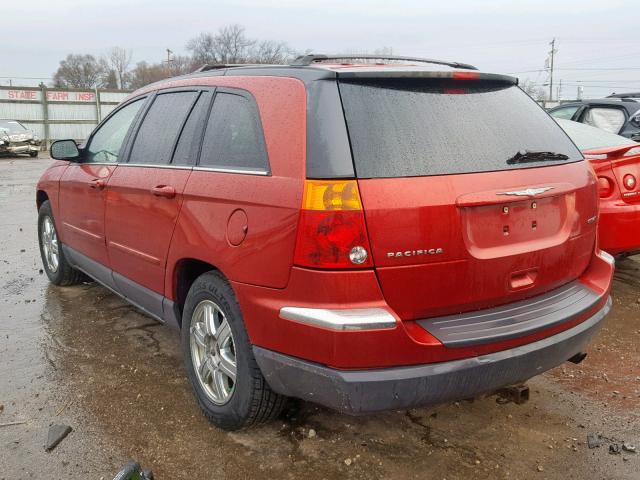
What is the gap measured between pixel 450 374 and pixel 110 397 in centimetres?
203

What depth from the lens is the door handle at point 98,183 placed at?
12.6 ft

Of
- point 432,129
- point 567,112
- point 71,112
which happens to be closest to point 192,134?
point 432,129

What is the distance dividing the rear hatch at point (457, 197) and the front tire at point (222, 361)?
2.65 ft

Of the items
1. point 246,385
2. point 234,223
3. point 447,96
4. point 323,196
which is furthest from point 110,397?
point 447,96

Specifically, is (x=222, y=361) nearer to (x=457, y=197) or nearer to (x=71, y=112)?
(x=457, y=197)

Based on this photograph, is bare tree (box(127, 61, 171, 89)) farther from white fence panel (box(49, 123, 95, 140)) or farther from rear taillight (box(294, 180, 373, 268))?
rear taillight (box(294, 180, 373, 268))

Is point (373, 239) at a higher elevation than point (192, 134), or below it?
below

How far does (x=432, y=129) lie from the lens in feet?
7.84

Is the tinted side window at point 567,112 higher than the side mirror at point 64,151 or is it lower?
higher

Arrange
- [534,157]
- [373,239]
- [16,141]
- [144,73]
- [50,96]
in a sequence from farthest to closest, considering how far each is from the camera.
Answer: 1. [144,73]
2. [50,96]
3. [16,141]
4. [534,157]
5. [373,239]

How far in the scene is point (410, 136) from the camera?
2320mm

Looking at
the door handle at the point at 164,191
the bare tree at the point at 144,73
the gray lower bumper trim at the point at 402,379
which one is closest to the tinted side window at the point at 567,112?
the gray lower bumper trim at the point at 402,379

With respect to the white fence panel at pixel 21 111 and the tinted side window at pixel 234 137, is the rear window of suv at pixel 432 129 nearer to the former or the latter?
the tinted side window at pixel 234 137

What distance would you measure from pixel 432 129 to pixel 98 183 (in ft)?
8.23
